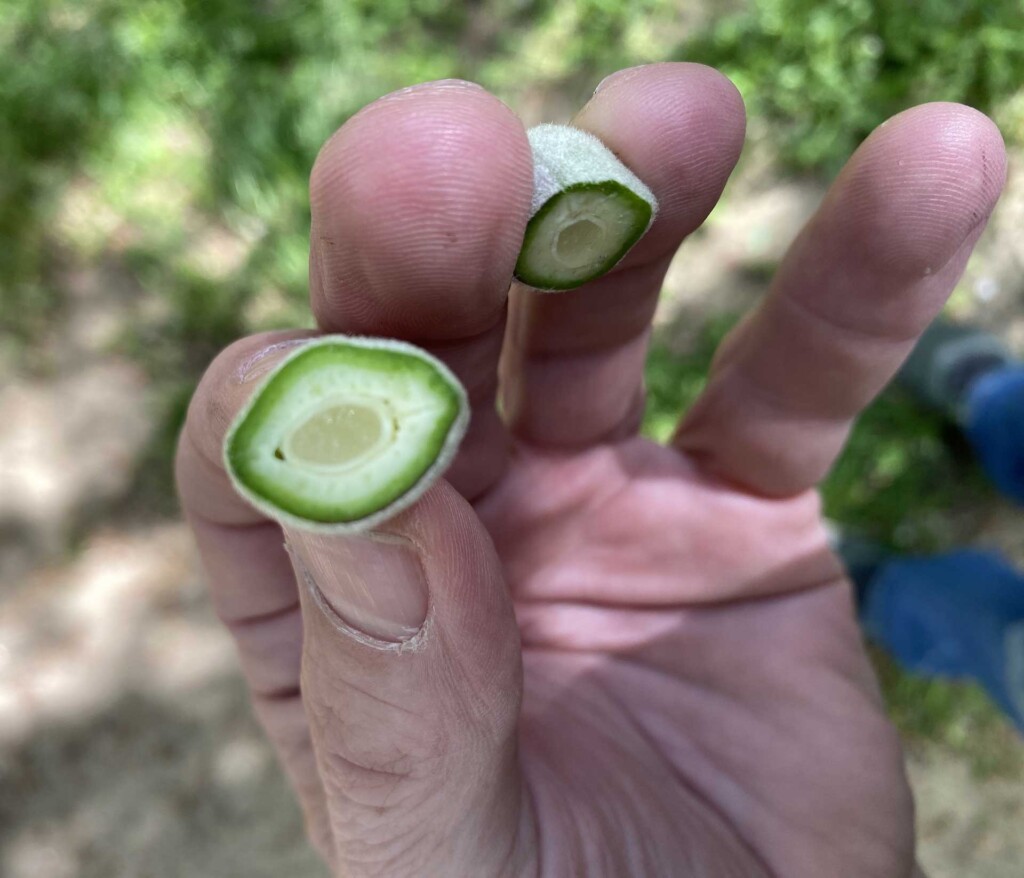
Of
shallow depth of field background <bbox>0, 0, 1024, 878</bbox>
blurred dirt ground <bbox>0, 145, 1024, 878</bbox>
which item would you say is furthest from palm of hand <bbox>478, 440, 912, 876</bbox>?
blurred dirt ground <bbox>0, 145, 1024, 878</bbox>

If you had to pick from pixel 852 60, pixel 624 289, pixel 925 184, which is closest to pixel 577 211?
pixel 624 289

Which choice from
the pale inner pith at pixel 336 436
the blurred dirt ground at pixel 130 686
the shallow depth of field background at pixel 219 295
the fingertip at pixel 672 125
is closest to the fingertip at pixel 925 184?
the fingertip at pixel 672 125

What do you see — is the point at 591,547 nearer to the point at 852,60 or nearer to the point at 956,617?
the point at 956,617

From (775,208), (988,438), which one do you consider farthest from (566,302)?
(988,438)

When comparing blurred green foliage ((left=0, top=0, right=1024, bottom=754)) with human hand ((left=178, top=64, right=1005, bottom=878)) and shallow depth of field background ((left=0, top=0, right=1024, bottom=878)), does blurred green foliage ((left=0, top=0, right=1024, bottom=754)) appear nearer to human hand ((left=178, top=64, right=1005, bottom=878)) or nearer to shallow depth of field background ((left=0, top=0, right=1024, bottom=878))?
shallow depth of field background ((left=0, top=0, right=1024, bottom=878))

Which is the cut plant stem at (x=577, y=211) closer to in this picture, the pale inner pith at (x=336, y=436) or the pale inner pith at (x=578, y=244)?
the pale inner pith at (x=578, y=244)

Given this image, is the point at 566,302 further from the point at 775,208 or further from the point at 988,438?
the point at 988,438
